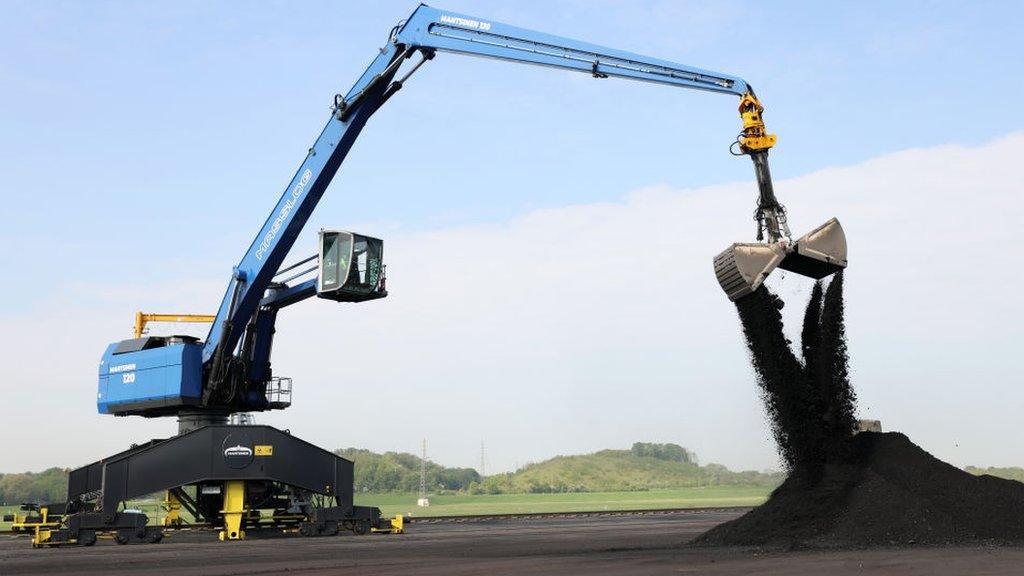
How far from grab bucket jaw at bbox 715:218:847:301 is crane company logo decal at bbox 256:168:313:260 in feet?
39.6

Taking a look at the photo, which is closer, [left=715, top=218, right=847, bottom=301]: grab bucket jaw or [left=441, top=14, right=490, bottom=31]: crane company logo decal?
[left=715, top=218, right=847, bottom=301]: grab bucket jaw

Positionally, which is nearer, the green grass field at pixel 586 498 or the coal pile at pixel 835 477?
the coal pile at pixel 835 477

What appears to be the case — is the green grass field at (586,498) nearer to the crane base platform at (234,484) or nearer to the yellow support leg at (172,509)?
the yellow support leg at (172,509)

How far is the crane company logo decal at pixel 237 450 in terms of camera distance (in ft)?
73.5

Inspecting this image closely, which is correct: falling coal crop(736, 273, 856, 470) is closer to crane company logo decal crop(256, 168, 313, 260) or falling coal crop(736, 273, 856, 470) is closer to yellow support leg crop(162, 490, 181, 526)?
crane company logo decal crop(256, 168, 313, 260)

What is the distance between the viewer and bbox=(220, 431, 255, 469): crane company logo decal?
73.5 ft

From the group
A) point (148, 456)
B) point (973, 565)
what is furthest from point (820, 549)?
point (148, 456)

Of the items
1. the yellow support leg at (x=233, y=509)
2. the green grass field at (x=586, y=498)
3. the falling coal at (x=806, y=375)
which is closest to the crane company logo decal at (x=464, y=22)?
the falling coal at (x=806, y=375)

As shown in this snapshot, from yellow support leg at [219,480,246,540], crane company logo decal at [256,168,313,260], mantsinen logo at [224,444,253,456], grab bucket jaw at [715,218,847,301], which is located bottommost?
yellow support leg at [219,480,246,540]

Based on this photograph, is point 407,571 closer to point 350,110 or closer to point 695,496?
point 350,110

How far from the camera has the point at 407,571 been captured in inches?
500

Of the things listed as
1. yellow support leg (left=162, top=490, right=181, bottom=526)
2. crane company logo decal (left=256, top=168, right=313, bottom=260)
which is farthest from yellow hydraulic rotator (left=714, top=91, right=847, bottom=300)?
yellow support leg (left=162, top=490, right=181, bottom=526)

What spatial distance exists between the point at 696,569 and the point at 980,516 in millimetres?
6939

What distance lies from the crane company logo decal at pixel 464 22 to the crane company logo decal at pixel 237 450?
36.9 feet
